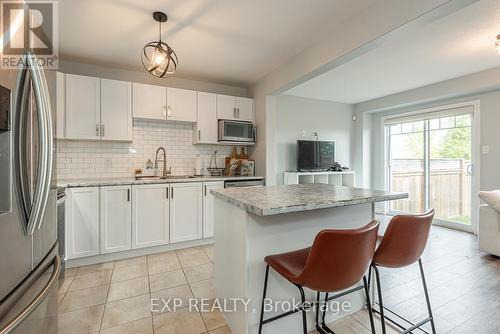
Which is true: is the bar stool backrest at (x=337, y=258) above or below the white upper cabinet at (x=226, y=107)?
below

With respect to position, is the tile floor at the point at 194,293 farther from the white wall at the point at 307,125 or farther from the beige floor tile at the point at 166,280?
the white wall at the point at 307,125

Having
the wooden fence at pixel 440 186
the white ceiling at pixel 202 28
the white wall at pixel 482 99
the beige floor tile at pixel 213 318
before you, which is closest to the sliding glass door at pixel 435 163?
the wooden fence at pixel 440 186

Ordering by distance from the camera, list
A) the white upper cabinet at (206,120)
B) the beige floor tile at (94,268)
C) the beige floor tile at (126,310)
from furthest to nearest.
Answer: the white upper cabinet at (206,120) → the beige floor tile at (94,268) → the beige floor tile at (126,310)

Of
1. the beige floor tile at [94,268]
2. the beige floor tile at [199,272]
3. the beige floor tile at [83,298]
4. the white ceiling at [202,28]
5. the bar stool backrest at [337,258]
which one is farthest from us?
the beige floor tile at [94,268]

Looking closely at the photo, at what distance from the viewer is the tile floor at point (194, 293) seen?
1741 mm

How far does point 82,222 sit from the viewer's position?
2.69 meters

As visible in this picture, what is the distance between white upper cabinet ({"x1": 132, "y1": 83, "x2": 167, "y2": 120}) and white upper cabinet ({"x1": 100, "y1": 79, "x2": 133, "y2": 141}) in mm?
88

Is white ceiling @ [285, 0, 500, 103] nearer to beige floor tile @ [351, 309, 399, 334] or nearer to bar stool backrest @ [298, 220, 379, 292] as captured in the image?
bar stool backrest @ [298, 220, 379, 292]

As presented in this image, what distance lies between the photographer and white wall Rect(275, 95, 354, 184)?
15.5 ft

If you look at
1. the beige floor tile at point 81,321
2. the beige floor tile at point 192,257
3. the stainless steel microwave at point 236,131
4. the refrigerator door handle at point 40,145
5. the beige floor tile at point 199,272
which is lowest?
the beige floor tile at point 81,321

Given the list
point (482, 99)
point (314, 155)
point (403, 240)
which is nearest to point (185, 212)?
point (403, 240)

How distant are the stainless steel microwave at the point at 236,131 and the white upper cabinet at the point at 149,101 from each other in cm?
88

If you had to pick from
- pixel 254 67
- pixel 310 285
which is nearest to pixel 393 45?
pixel 254 67

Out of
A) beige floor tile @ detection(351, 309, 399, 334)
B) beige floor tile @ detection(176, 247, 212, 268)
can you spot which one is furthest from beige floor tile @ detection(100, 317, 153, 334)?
beige floor tile @ detection(351, 309, 399, 334)
